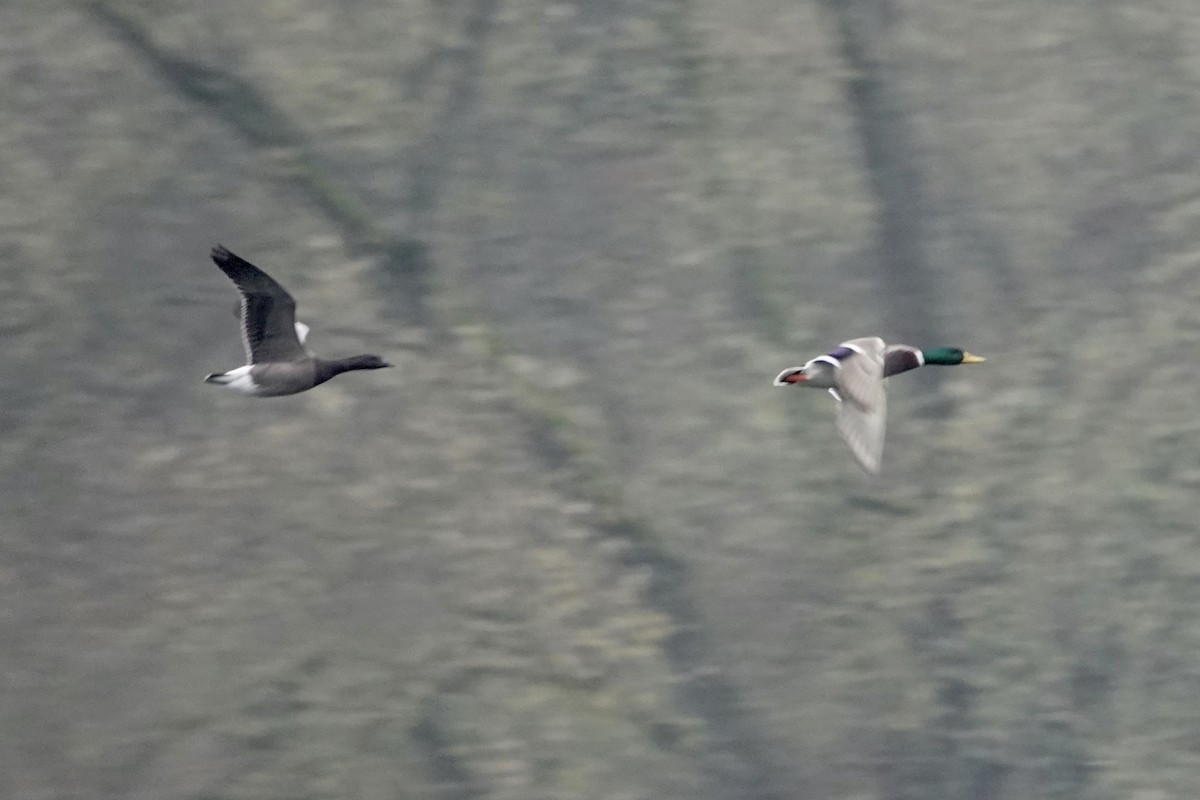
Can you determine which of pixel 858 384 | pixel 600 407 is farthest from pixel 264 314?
pixel 600 407

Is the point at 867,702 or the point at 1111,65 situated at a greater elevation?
the point at 1111,65

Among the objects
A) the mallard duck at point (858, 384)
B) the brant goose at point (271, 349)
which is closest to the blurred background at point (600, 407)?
the brant goose at point (271, 349)

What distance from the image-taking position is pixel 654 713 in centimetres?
1662

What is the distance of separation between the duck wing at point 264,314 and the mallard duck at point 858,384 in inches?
101

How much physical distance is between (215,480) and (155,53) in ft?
12.3

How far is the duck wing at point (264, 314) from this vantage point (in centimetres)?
1024

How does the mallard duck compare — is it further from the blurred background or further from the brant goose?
the blurred background

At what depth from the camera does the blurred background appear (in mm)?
16375

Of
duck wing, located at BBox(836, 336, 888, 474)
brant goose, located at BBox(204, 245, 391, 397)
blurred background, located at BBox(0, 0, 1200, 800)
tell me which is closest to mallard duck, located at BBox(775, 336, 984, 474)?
duck wing, located at BBox(836, 336, 888, 474)

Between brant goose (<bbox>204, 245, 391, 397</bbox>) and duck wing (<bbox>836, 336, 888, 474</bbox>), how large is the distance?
283 centimetres

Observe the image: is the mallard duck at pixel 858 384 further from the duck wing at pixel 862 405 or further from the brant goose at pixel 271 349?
the brant goose at pixel 271 349

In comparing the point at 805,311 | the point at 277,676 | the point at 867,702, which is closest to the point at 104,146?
the point at 277,676

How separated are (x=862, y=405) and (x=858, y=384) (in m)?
0.28

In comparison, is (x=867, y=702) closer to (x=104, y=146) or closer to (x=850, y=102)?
(x=850, y=102)
